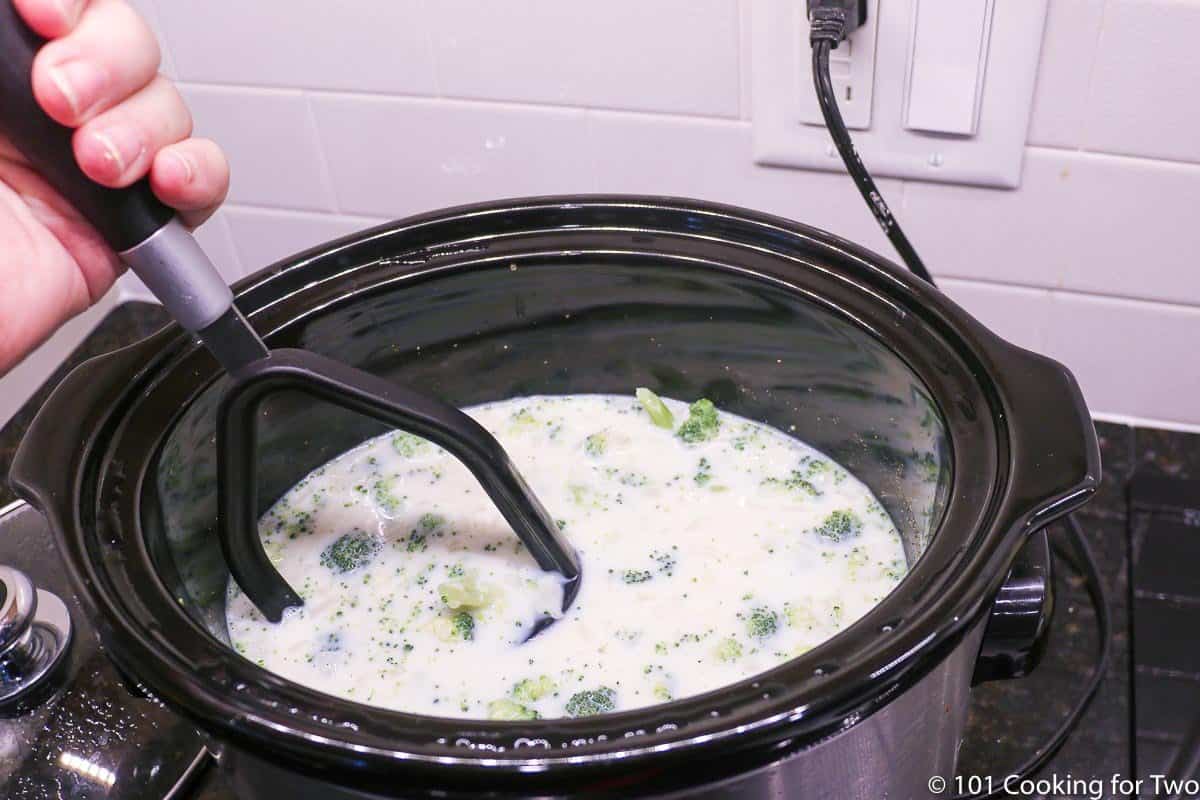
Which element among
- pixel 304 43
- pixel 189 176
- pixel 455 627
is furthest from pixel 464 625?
pixel 304 43

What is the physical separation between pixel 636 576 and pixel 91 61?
1.50 feet

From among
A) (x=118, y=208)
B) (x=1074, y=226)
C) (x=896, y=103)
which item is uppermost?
(x=118, y=208)

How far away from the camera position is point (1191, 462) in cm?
110

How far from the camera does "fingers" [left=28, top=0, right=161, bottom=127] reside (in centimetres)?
56

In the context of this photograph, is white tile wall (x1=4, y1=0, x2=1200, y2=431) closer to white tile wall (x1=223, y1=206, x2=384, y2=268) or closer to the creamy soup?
white tile wall (x1=223, y1=206, x2=384, y2=268)

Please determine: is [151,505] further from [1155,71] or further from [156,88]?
[1155,71]

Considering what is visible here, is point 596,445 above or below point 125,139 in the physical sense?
below

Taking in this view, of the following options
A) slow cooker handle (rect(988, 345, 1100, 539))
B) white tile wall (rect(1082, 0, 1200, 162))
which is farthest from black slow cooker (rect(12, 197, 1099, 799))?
white tile wall (rect(1082, 0, 1200, 162))

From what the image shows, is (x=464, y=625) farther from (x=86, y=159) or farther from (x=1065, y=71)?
(x=1065, y=71)

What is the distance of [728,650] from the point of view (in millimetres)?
750

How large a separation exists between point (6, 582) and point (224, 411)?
29 cm

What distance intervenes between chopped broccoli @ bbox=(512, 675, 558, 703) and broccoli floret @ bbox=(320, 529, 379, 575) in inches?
6.9

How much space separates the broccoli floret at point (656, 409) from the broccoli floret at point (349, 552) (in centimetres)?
23

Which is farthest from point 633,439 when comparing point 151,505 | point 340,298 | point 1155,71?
point 1155,71
